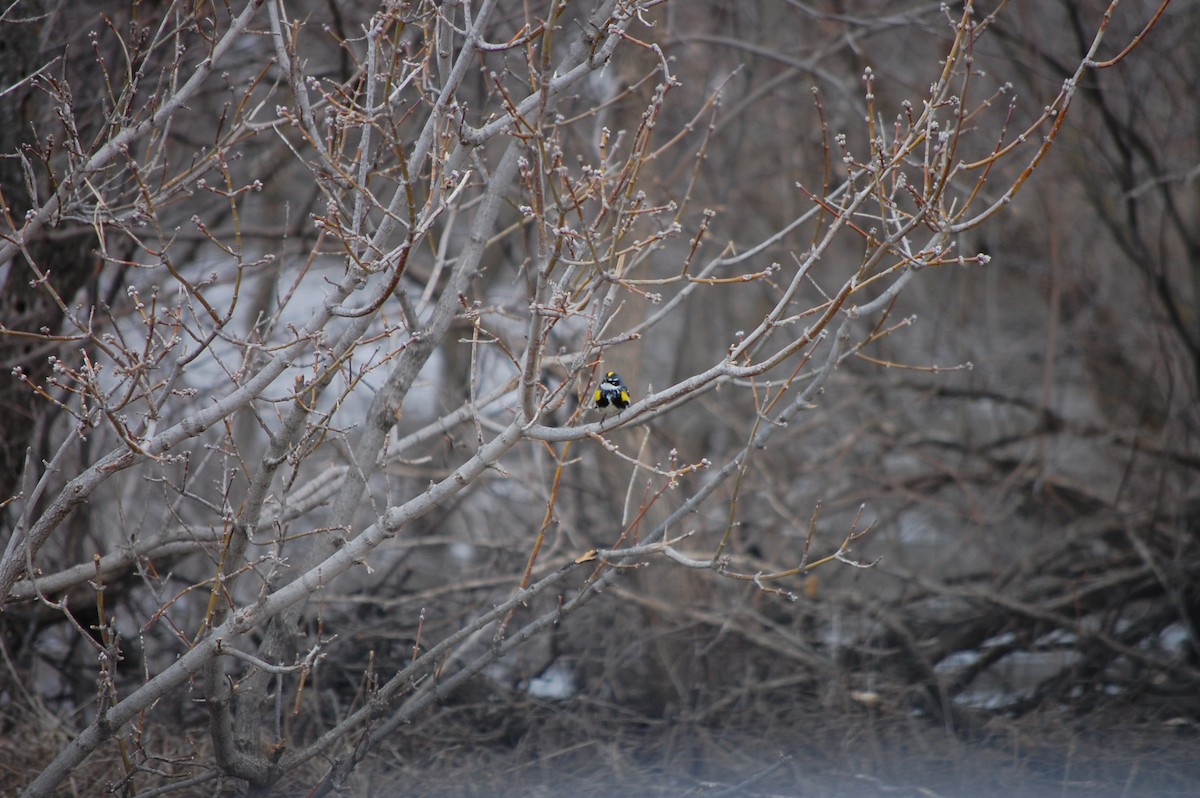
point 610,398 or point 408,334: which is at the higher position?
point 408,334

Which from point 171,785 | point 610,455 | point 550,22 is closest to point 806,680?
point 610,455

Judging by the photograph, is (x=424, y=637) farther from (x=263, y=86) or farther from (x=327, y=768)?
(x=263, y=86)

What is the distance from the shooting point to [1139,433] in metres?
7.44

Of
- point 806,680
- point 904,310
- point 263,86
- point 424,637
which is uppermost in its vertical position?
point 263,86

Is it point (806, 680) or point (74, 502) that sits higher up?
point (74, 502)

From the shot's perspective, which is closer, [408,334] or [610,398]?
[610,398]

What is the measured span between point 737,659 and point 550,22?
15.5ft

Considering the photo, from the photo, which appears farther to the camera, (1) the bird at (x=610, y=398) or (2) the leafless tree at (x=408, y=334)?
(1) the bird at (x=610, y=398)

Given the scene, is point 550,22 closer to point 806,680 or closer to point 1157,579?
point 806,680

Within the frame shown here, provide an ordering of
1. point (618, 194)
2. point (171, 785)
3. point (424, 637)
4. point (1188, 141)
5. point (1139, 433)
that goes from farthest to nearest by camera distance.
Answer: point (1188, 141), point (1139, 433), point (424, 637), point (171, 785), point (618, 194)

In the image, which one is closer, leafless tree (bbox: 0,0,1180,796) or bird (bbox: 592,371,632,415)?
leafless tree (bbox: 0,0,1180,796)

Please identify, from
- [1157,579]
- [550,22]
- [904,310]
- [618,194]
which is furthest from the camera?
[904,310]

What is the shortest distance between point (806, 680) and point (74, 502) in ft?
14.2

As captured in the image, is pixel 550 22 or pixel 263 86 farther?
pixel 263 86
